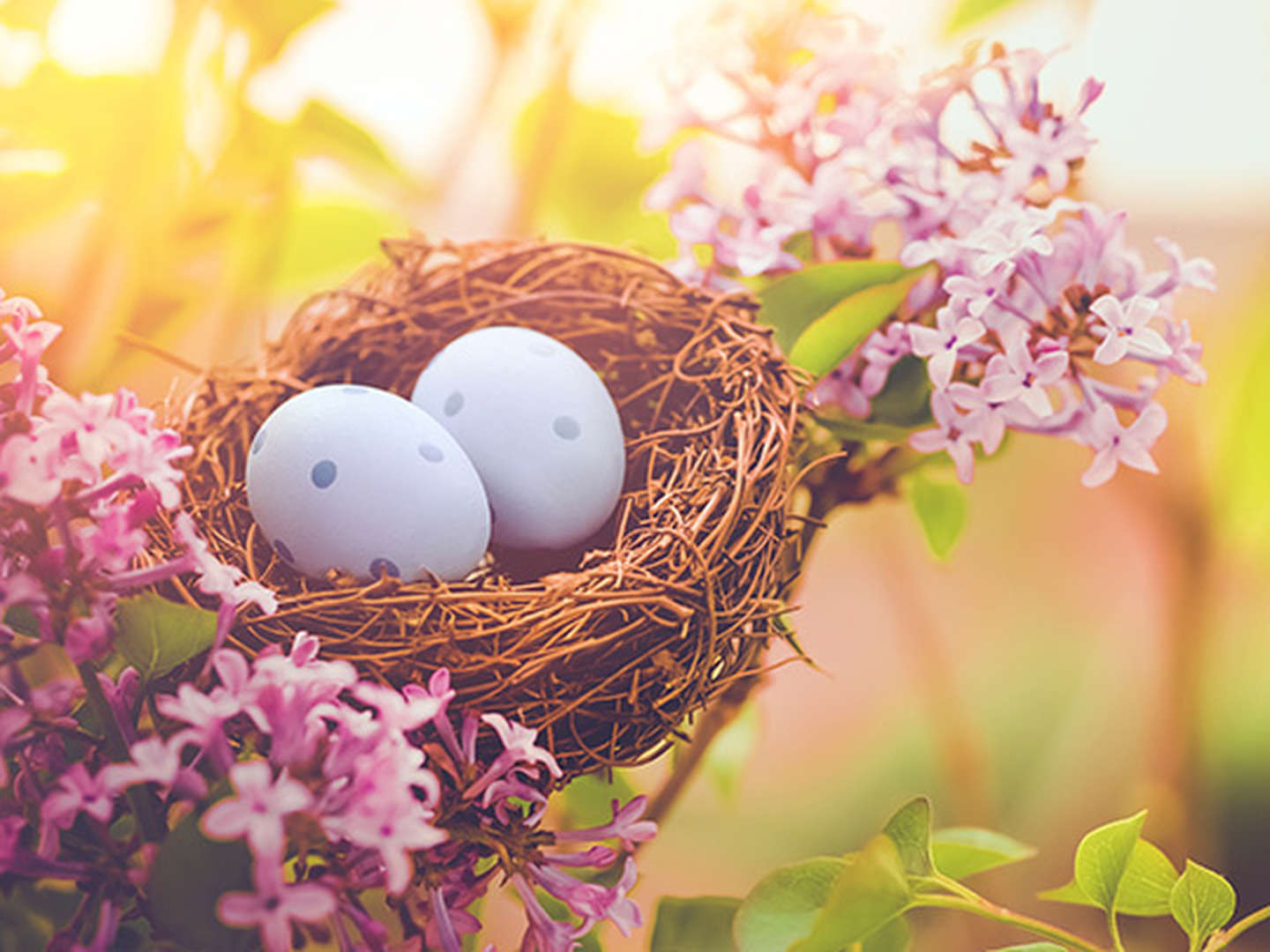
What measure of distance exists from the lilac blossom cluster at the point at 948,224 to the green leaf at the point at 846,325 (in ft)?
0.05

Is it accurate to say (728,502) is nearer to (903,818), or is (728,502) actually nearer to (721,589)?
(721,589)

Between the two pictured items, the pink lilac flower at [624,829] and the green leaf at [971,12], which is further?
the green leaf at [971,12]

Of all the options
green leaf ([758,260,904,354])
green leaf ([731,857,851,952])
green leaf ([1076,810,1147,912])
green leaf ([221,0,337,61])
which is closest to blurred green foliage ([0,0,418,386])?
green leaf ([221,0,337,61])

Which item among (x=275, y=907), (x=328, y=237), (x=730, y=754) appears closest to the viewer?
(x=275, y=907)

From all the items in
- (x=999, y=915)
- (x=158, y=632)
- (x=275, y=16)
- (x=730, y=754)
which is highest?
(x=275, y=16)

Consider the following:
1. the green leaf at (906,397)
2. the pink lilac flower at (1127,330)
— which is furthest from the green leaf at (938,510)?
the pink lilac flower at (1127,330)

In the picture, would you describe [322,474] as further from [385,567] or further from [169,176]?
[169,176]

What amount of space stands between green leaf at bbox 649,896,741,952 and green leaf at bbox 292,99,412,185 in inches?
20.2

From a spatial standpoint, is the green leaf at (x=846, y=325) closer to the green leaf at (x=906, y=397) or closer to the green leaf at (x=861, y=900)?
the green leaf at (x=906, y=397)

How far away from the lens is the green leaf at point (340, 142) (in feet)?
2.36

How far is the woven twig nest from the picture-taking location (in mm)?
456

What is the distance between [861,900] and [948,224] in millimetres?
322

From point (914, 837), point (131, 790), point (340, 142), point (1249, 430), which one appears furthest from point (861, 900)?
point (1249, 430)

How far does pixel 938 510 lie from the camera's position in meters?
0.65
